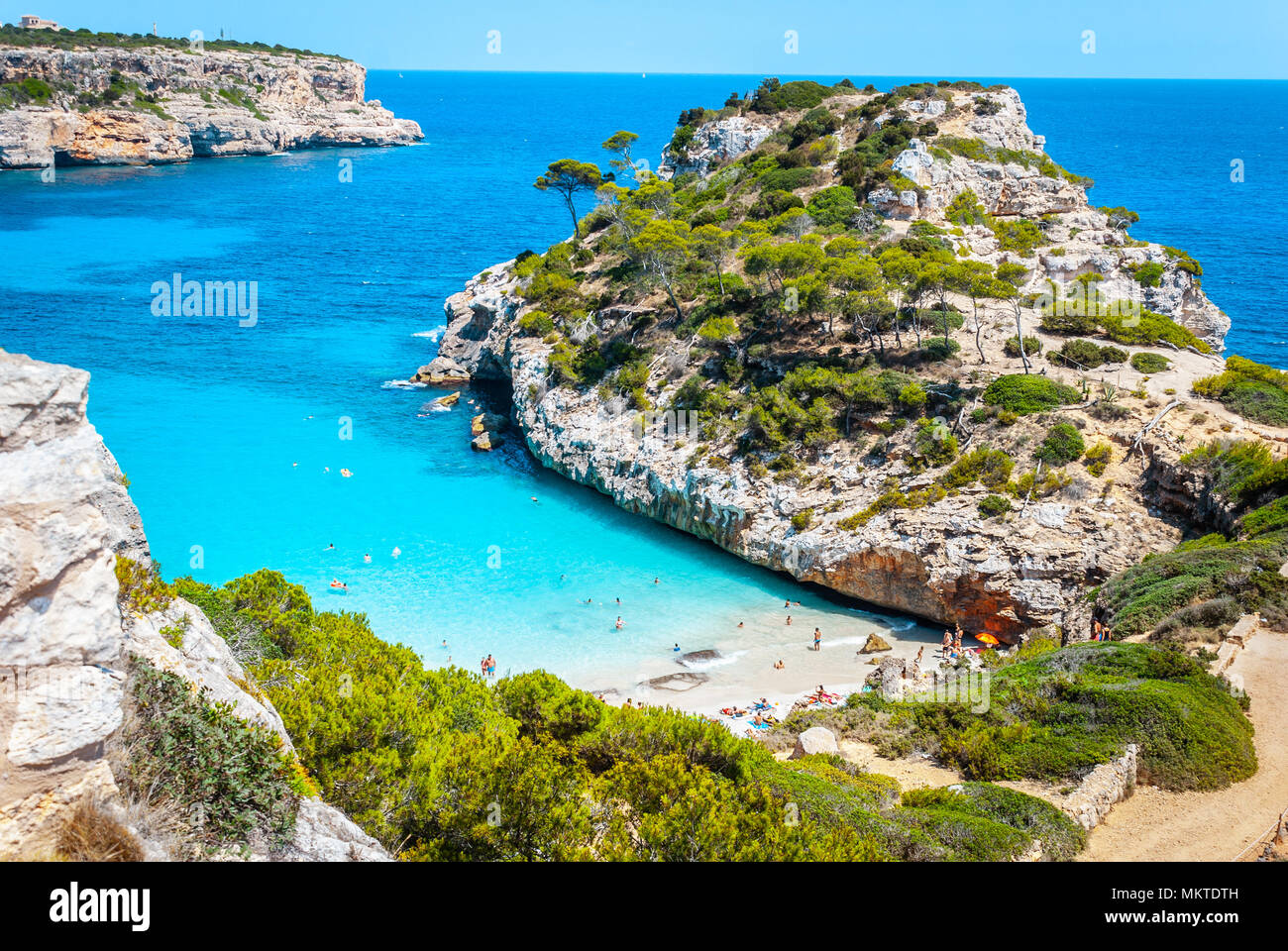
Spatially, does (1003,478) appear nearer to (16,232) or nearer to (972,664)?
(972,664)

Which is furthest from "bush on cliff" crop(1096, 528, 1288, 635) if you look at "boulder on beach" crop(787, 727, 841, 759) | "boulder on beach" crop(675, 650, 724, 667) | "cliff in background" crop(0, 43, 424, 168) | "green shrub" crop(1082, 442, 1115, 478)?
"cliff in background" crop(0, 43, 424, 168)

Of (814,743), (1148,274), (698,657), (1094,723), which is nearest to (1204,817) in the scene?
(1094,723)

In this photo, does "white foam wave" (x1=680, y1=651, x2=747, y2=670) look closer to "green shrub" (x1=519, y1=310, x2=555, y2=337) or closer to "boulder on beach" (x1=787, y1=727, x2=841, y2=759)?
"boulder on beach" (x1=787, y1=727, x2=841, y2=759)

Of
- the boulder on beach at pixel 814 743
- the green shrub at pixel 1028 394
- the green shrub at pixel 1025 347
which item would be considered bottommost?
the boulder on beach at pixel 814 743

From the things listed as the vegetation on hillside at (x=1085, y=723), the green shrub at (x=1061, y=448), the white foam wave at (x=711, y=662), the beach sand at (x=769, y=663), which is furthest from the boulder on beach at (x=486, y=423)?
the vegetation on hillside at (x=1085, y=723)

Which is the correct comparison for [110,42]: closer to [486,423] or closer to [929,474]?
[486,423]

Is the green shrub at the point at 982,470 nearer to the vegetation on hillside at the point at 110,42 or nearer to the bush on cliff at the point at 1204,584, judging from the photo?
the bush on cliff at the point at 1204,584
